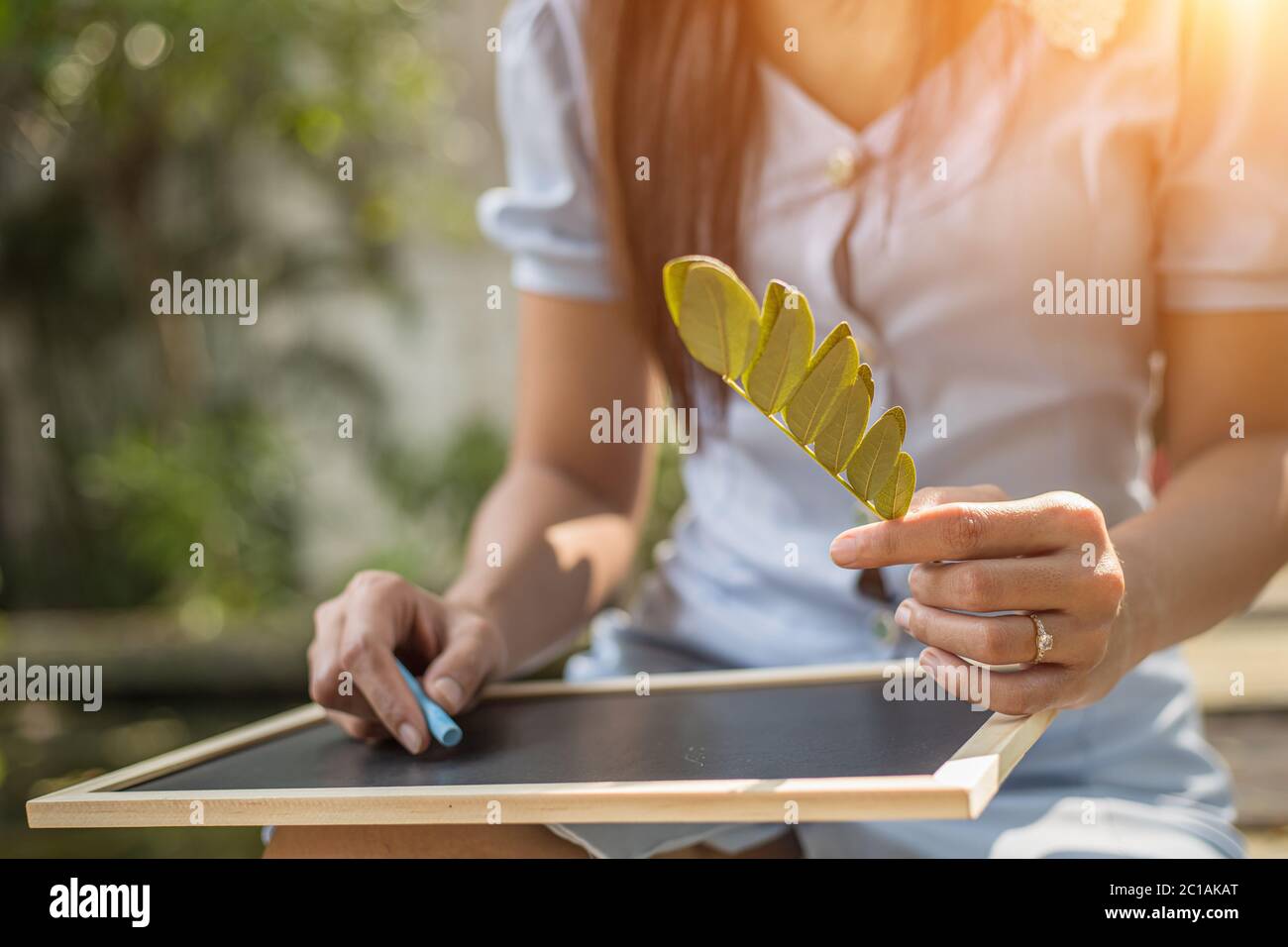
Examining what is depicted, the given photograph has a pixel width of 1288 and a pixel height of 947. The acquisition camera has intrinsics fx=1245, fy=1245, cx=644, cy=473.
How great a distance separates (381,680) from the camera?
95 centimetres

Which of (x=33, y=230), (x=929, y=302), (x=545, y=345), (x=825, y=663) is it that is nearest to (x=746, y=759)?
(x=825, y=663)

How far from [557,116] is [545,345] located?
0.26m

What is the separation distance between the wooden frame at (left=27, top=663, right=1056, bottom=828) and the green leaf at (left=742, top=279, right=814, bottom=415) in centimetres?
22

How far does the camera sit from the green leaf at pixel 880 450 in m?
0.73

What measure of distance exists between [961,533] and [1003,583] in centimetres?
4

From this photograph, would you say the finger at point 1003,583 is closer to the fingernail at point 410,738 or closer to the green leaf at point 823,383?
the green leaf at point 823,383

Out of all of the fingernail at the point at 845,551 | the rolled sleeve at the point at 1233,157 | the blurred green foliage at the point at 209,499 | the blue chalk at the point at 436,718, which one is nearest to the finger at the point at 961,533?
the fingernail at the point at 845,551

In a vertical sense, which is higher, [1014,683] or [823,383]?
[823,383]

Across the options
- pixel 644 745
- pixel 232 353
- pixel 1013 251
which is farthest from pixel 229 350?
pixel 644 745

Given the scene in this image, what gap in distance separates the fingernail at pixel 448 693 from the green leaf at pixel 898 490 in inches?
16.0

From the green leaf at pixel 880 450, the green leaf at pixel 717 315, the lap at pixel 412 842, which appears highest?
the green leaf at pixel 717 315

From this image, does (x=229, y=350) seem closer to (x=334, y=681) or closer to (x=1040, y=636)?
(x=334, y=681)
